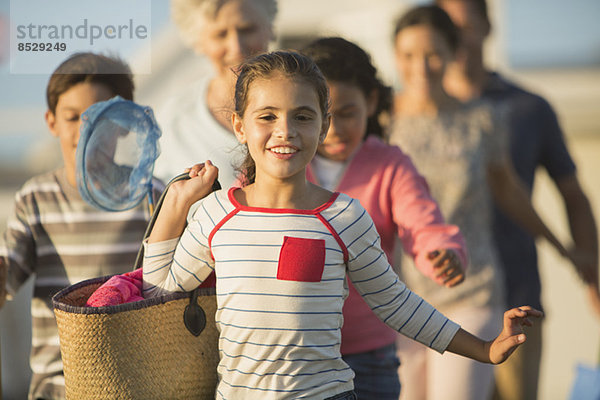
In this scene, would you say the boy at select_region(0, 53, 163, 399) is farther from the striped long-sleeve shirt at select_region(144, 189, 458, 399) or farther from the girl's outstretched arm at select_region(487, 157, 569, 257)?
the girl's outstretched arm at select_region(487, 157, 569, 257)

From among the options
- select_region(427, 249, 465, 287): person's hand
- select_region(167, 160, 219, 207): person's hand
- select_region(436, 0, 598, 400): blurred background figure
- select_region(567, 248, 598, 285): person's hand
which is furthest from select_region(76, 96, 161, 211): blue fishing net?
select_region(567, 248, 598, 285): person's hand

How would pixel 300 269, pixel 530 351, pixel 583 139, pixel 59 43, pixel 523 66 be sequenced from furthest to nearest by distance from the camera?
pixel 523 66 < pixel 583 139 < pixel 530 351 < pixel 59 43 < pixel 300 269

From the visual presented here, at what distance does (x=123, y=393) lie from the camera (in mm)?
1849

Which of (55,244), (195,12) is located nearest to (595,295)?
(195,12)

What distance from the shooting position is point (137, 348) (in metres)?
1.86

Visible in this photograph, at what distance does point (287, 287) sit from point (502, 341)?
0.55m

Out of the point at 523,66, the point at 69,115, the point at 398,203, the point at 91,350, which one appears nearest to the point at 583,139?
the point at 523,66

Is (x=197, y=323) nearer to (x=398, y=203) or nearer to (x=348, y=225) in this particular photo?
(x=348, y=225)

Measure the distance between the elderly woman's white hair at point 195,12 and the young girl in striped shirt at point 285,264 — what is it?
928 mm

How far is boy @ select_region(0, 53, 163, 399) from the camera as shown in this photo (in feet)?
7.96

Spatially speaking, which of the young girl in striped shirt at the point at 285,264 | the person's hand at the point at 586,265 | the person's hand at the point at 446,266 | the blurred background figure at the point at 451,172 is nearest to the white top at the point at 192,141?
the young girl in striped shirt at the point at 285,264

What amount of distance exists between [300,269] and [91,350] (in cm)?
54

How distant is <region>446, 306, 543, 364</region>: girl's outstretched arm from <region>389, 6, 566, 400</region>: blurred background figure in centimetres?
118

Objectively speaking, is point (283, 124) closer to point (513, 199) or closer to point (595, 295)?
point (513, 199)
